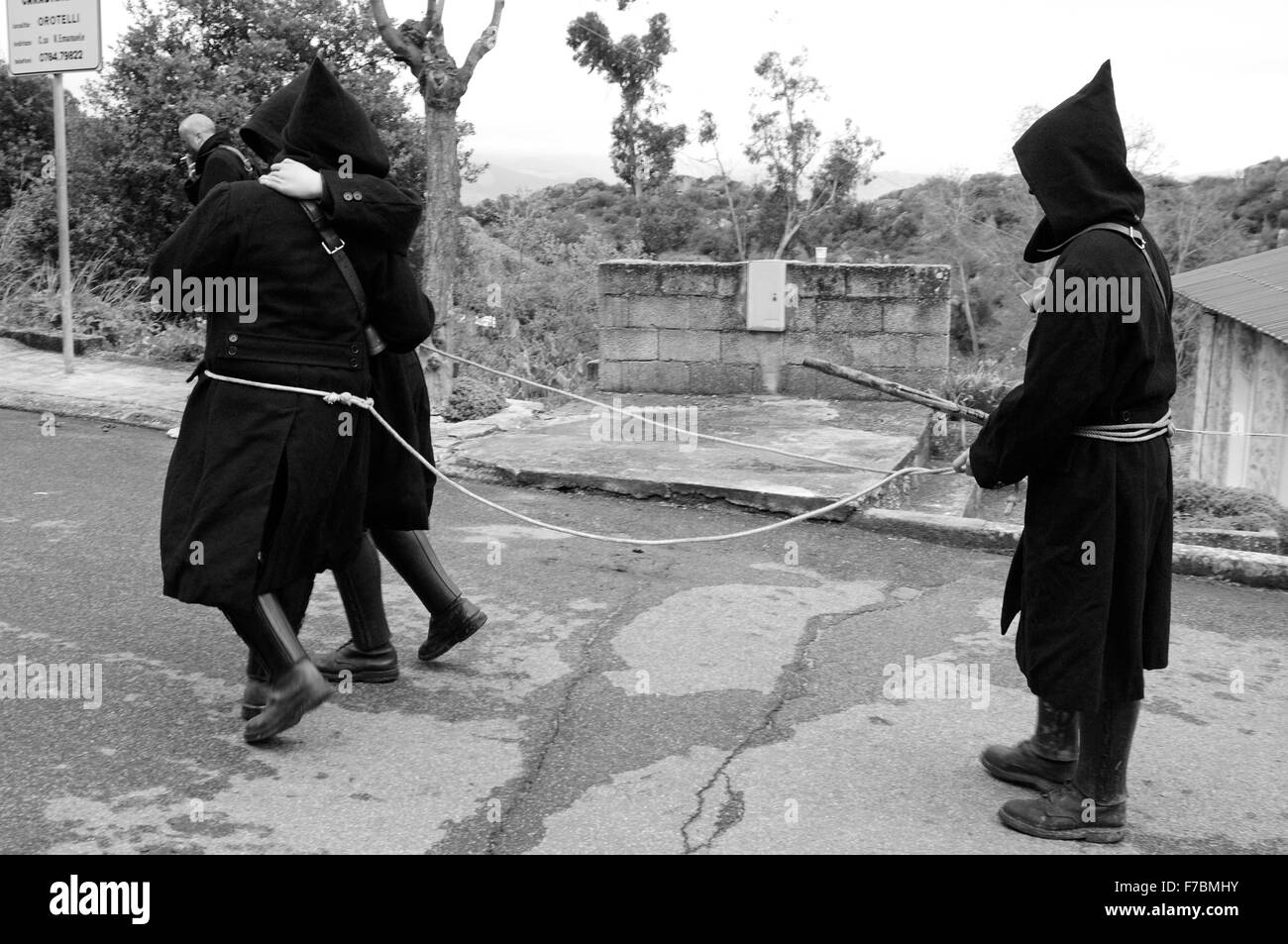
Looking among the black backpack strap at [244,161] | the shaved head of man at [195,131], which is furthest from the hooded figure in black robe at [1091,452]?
the shaved head of man at [195,131]

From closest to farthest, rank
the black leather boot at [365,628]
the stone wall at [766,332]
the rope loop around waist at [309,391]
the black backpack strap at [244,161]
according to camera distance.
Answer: the rope loop around waist at [309,391]
the black leather boot at [365,628]
the black backpack strap at [244,161]
the stone wall at [766,332]

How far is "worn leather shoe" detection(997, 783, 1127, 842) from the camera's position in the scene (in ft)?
11.6

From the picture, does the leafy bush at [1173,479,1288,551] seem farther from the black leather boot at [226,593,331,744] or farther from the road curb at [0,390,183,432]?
the road curb at [0,390,183,432]

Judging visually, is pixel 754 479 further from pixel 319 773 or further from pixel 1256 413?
pixel 1256 413

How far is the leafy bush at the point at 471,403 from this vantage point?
1005cm

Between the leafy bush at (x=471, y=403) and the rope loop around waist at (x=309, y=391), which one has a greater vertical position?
the rope loop around waist at (x=309, y=391)

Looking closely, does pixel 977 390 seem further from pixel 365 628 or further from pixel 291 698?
pixel 291 698

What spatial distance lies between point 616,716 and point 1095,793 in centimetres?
156

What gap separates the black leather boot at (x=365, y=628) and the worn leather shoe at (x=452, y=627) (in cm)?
17

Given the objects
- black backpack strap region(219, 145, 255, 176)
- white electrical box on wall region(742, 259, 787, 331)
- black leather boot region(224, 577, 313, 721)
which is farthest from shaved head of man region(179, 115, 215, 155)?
white electrical box on wall region(742, 259, 787, 331)

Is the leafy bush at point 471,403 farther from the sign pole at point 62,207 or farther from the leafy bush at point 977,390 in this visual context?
the leafy bush at point 977,390

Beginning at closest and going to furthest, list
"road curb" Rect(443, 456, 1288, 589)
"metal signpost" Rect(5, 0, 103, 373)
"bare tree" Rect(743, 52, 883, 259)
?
"road curb" Rect(443, 456, 1288, 589), "metal signpost" Rect(5, 0, 103, 373), "bare tree" Rect(743, 52, 883, 259)

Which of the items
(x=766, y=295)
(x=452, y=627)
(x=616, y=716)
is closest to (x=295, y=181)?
(x=452, y=627)
